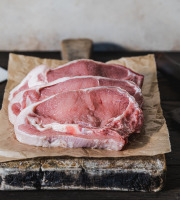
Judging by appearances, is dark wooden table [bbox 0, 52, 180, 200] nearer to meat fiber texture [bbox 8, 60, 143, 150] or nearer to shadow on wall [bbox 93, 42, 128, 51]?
shadow on wall [bbox 93, 42, 128, 51]

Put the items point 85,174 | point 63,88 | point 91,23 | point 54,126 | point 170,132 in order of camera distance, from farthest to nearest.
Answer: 1. point 91,23
2. point 170,132
3. point 63,88
4. point 54,126
5. point 85,174

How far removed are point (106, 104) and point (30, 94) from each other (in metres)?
0.44

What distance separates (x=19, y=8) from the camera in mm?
3021

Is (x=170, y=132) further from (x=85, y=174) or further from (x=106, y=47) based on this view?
(x=106, y=47)

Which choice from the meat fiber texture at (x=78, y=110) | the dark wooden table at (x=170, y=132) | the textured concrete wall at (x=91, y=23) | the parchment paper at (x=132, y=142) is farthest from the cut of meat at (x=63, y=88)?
the textured concrete wall at (x=91, y=23)

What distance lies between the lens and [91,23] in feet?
10.2

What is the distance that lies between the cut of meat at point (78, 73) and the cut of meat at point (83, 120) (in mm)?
272

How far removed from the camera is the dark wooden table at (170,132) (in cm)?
169

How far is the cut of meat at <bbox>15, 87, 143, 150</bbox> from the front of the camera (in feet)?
5.80

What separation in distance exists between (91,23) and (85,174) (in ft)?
5.60

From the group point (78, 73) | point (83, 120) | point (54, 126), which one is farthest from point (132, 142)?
point (78, 73)

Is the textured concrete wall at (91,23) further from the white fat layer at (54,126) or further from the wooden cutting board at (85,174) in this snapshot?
the wooden cutting board at (85,174)

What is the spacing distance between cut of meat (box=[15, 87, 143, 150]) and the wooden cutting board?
0.31 feet

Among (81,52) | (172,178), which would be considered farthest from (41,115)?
(81,52)
